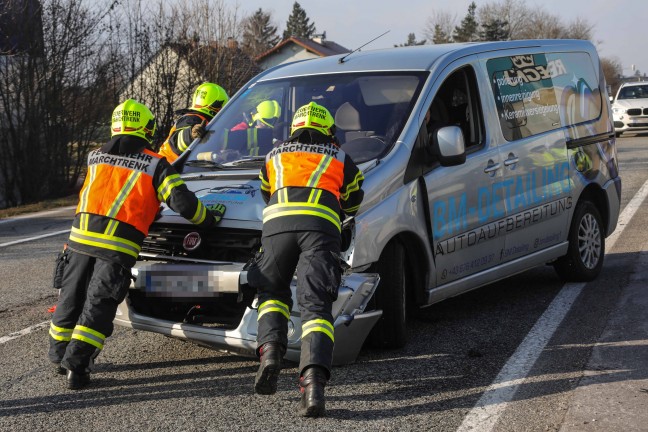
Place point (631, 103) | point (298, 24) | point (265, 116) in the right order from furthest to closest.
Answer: point (298, 24) < point (631, 103) < point (265, 116)

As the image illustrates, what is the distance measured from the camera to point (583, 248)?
308 inches

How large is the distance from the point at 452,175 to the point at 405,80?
30.0 inches

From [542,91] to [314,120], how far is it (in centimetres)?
292

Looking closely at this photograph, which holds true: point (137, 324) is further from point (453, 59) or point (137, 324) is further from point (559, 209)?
point (559, 209)

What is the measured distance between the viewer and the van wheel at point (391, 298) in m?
5.63

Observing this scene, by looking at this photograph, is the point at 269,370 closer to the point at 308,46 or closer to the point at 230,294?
the point at 230,294

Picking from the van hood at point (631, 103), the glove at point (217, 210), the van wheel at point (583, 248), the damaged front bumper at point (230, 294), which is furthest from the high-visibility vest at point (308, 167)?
the van hood at point (631, 103)

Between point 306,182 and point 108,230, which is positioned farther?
point 108,230

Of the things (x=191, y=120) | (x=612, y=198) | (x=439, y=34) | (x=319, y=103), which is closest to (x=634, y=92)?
(x=612, y=198)

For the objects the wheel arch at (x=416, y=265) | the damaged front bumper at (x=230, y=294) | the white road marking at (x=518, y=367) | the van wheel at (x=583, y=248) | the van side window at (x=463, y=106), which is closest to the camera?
the white road marking at (x=518, y=367)

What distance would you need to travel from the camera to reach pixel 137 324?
18.2 ft

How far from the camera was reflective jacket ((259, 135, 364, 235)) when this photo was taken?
4.95m

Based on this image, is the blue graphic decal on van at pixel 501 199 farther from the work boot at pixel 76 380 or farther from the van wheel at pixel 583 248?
the work boot at pixel 76 380

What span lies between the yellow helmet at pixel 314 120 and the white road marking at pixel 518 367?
1679 mm
